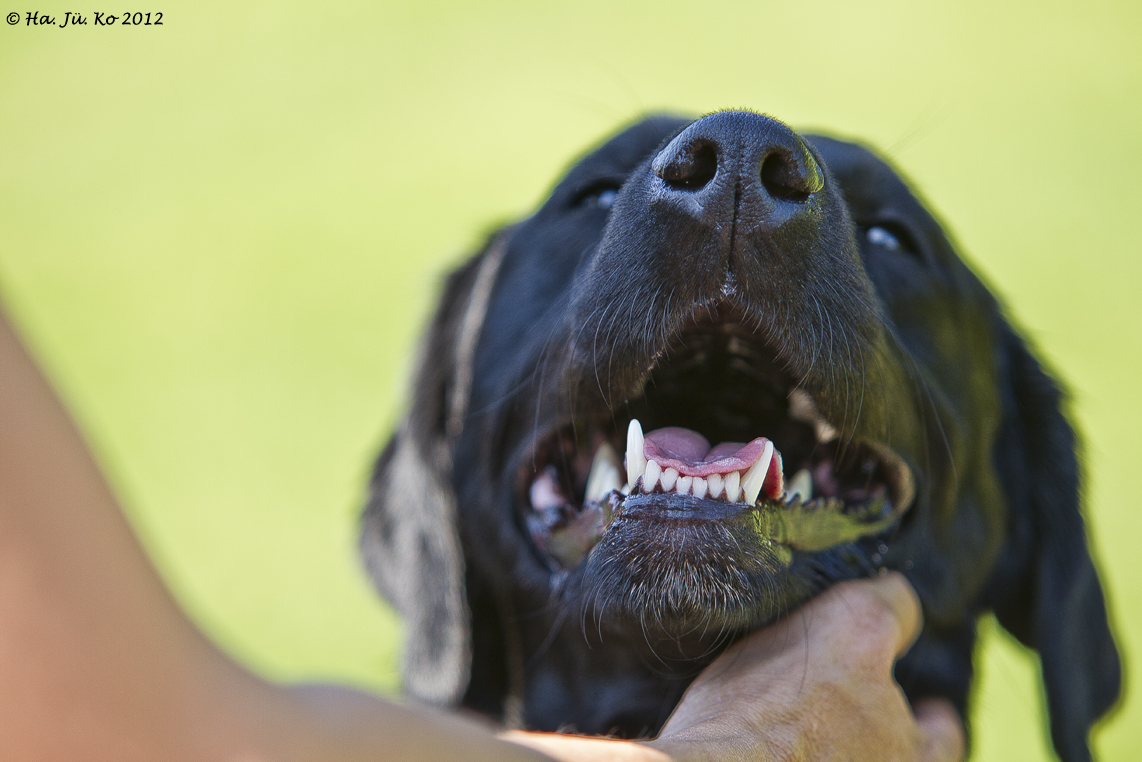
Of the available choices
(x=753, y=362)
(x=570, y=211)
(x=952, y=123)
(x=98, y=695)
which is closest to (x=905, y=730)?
(x=753, y=362)

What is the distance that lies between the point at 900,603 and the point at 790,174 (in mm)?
956

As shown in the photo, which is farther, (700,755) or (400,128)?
(400,128)

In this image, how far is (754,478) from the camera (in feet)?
6.23

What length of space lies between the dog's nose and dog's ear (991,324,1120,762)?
4.28 feet

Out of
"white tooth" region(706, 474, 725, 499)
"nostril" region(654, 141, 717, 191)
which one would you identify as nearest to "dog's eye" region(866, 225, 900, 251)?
"nostril" region(654, 141, 717, 191)

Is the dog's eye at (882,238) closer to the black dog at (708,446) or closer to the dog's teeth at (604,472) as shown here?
the black dog at (708,446)

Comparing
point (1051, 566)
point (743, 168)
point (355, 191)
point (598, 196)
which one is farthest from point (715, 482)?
point (355, 191)

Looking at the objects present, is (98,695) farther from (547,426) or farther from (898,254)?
(898,254)

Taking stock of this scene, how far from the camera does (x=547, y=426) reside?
2295 mm

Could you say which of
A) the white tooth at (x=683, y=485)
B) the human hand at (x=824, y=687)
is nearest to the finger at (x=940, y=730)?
the human hand at (x=824, y=687)

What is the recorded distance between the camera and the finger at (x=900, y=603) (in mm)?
2117

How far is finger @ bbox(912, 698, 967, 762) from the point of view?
2.21 m

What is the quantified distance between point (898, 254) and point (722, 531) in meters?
0.94

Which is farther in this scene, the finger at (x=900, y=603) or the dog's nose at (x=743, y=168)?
the finger at (x=900, y=603)
